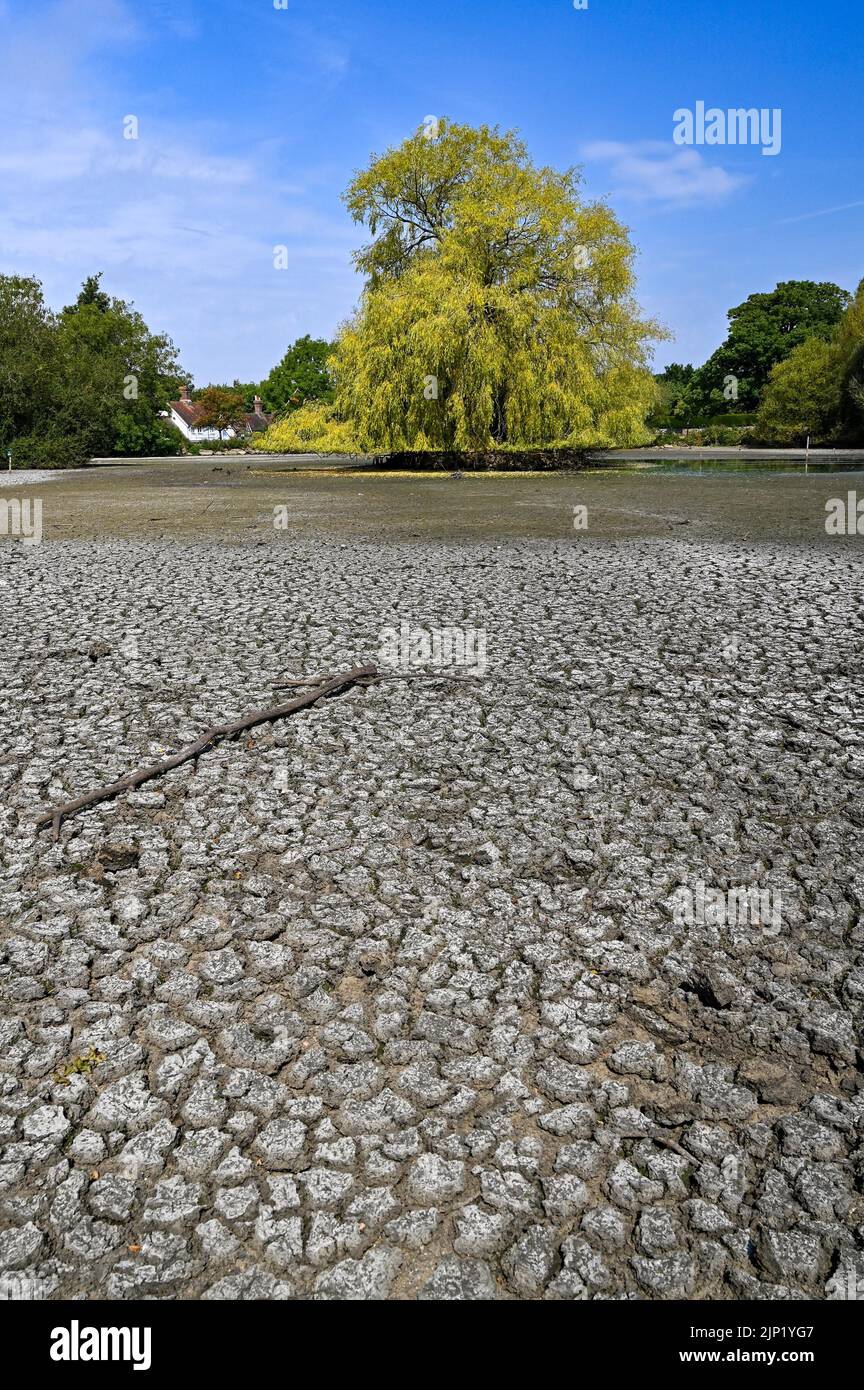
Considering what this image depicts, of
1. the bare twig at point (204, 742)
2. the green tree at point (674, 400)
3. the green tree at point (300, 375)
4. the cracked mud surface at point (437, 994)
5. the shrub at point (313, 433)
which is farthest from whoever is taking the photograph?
the green tree at point (300, 375)

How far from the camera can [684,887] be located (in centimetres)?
301

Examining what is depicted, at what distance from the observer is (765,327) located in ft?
229

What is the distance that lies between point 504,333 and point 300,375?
59098 millimetres

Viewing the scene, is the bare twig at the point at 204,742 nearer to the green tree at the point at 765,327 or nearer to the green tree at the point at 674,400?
the green tree at the point at 674,400

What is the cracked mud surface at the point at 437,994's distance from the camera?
1771 mm

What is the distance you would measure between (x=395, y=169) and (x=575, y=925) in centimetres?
2935

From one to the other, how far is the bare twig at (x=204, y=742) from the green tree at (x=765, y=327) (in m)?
70.9

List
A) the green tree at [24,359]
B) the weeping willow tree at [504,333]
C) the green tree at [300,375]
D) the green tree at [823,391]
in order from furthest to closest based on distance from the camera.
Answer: the green tree at [300,375] → the green tree at [823,391] → the green tree at [24,359] → the weeping willow tree at [504,333]

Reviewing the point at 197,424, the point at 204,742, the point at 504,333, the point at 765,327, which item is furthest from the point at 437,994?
the point at 197,424

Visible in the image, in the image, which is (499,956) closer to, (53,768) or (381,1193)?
(381,1193)

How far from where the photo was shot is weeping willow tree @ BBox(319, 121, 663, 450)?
935 inches

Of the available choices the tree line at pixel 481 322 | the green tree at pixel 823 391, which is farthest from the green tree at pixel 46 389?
the green tree at pixel 823 391

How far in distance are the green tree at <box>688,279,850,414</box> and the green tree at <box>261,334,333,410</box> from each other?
31656 millimetres

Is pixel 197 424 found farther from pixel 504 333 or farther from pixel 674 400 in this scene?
pixel 504 333
